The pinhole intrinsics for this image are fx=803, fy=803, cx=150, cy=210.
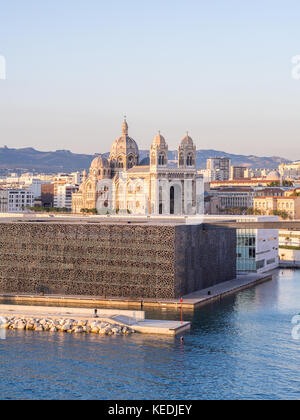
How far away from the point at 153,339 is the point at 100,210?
4469 inches

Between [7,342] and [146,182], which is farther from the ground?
[146,182]

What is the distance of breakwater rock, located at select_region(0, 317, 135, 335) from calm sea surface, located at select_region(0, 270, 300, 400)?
3.09 ft

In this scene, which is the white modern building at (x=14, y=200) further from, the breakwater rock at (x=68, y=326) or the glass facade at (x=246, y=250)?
the breakwater rock at (x=68, y=326)

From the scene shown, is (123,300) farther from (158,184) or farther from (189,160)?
(189,160)

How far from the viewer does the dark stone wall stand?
49.9 m

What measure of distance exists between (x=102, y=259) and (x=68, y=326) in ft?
35.3

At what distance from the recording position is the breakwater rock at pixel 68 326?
132 ft

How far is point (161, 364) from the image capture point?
111ft

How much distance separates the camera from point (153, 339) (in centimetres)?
3881

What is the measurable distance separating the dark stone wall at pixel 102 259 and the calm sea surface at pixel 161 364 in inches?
230

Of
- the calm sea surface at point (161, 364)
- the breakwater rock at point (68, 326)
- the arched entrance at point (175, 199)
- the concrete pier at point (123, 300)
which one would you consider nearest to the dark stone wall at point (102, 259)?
the concrete pier at point (123, 300)

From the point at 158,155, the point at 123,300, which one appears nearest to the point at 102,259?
the point at 123,300
